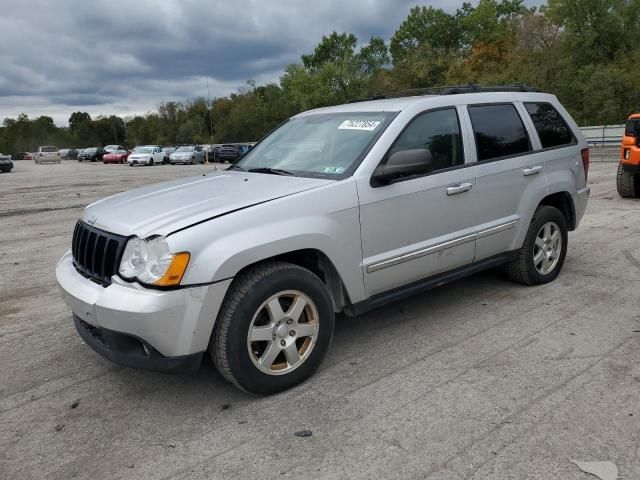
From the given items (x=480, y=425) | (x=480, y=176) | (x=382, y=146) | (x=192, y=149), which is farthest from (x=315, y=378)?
(x=192, y=149)

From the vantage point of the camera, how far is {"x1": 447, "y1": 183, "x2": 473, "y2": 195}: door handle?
4.05 meters

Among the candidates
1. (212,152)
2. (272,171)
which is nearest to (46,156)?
(212,152)

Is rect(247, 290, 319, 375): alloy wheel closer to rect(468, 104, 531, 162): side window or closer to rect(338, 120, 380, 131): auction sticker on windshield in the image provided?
rect(338, 120, 380, 131): auction sticker on windshield

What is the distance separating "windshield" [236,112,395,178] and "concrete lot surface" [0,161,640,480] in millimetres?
1309

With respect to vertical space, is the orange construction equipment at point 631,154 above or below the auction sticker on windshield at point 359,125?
below

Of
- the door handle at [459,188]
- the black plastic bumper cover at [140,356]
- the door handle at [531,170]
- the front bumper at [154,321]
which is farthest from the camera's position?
the door handle at [531,170]

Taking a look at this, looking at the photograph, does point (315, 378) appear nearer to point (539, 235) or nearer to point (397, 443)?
A: point (397, 443)

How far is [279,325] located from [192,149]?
4209cm

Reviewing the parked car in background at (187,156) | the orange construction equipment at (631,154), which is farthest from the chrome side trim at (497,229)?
the parked car in background at (187,156)

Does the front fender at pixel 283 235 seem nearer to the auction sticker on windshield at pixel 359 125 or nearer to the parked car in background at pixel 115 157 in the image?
the auction sticker on windshield at pixel 359 125

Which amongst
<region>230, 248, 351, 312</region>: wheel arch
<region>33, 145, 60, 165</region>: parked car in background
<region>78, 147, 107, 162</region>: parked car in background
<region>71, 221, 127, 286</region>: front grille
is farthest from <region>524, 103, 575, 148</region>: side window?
<region>78, 147, 107, 162</region>: parked car in background

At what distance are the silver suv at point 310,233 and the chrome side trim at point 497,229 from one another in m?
0.02

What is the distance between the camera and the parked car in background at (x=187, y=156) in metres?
42.1

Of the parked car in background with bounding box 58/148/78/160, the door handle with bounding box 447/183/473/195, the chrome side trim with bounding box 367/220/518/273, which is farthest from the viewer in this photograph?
the parked car in background with bounding box 58/148/78/160
